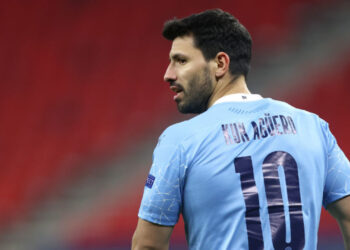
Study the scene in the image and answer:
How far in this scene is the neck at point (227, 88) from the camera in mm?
1106

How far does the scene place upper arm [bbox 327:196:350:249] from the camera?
41.8 inches

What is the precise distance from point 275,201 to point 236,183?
79 mm

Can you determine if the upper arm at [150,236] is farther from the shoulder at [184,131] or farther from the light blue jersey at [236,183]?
the shoulder at [184,131]

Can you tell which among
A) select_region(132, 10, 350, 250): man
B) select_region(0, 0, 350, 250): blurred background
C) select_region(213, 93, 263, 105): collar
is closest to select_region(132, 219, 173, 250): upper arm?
select_region(132, 10, 350, 250): man

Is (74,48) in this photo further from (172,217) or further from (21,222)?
(172,217)

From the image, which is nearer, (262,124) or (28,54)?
(262,124)

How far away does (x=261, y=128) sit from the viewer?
39.3 inches

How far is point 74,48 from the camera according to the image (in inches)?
165

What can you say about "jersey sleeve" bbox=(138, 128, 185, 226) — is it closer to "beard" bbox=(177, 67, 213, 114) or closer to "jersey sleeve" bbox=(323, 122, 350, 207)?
"beard" bbox=(177, 67, 213, 114)

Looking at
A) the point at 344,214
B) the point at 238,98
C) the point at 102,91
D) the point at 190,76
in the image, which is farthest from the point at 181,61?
the point at 102,91

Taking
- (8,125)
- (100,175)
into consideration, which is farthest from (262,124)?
(8,125)

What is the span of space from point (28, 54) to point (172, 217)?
3.48m

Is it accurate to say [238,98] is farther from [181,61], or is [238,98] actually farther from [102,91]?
[102,91]

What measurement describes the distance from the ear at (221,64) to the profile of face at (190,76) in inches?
0.7
